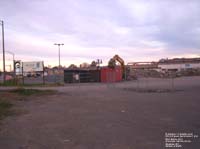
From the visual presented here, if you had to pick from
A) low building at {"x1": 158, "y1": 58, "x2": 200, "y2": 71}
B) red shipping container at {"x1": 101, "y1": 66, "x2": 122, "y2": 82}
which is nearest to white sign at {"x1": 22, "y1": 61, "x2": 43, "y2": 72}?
red shipping container at {"x1": 101, "y1": 66, "x2": 122, "y2": 82}

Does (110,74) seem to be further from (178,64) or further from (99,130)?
(178,64)

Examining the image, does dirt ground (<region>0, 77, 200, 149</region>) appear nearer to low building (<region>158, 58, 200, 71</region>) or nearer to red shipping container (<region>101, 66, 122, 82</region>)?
red shipping container (<region>101, 66, 122, 82</region>)

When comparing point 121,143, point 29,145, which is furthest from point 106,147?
point 29,145

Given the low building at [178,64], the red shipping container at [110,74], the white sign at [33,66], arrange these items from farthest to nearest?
the low building at [178,64]
the red shipping container at [110,74]
the white sign at [33,66]

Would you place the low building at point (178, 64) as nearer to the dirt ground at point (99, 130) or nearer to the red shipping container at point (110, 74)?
the red shipping container at point (110, 74)

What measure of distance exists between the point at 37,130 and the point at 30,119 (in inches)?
118

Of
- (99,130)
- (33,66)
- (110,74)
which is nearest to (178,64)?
(110,74)

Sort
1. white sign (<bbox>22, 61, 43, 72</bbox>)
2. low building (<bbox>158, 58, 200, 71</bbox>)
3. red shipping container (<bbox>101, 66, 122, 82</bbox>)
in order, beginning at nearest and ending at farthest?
white sign (<bbox>22, 61, 43, 72</bbox>)
red shipping container (<bbox>101, 66, 122, 82</bbox>)
low building (<bbox>158, 58, 200, 71</bbox>)

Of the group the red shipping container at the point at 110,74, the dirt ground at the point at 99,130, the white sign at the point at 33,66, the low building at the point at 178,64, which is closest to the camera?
the dirt ground at the point at 99,130

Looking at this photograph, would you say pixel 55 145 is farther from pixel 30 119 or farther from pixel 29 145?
pixel 30 119

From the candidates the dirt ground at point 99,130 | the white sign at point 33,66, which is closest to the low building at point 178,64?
the white sign at point 33,66

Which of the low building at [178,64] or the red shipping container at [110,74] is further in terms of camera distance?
the low building at [178,64]

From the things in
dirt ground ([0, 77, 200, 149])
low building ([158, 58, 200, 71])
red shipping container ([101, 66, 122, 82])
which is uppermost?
low building ([158, 58, 200, 71])

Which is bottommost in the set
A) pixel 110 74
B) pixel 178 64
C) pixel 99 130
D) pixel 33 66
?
pixel 99 130
